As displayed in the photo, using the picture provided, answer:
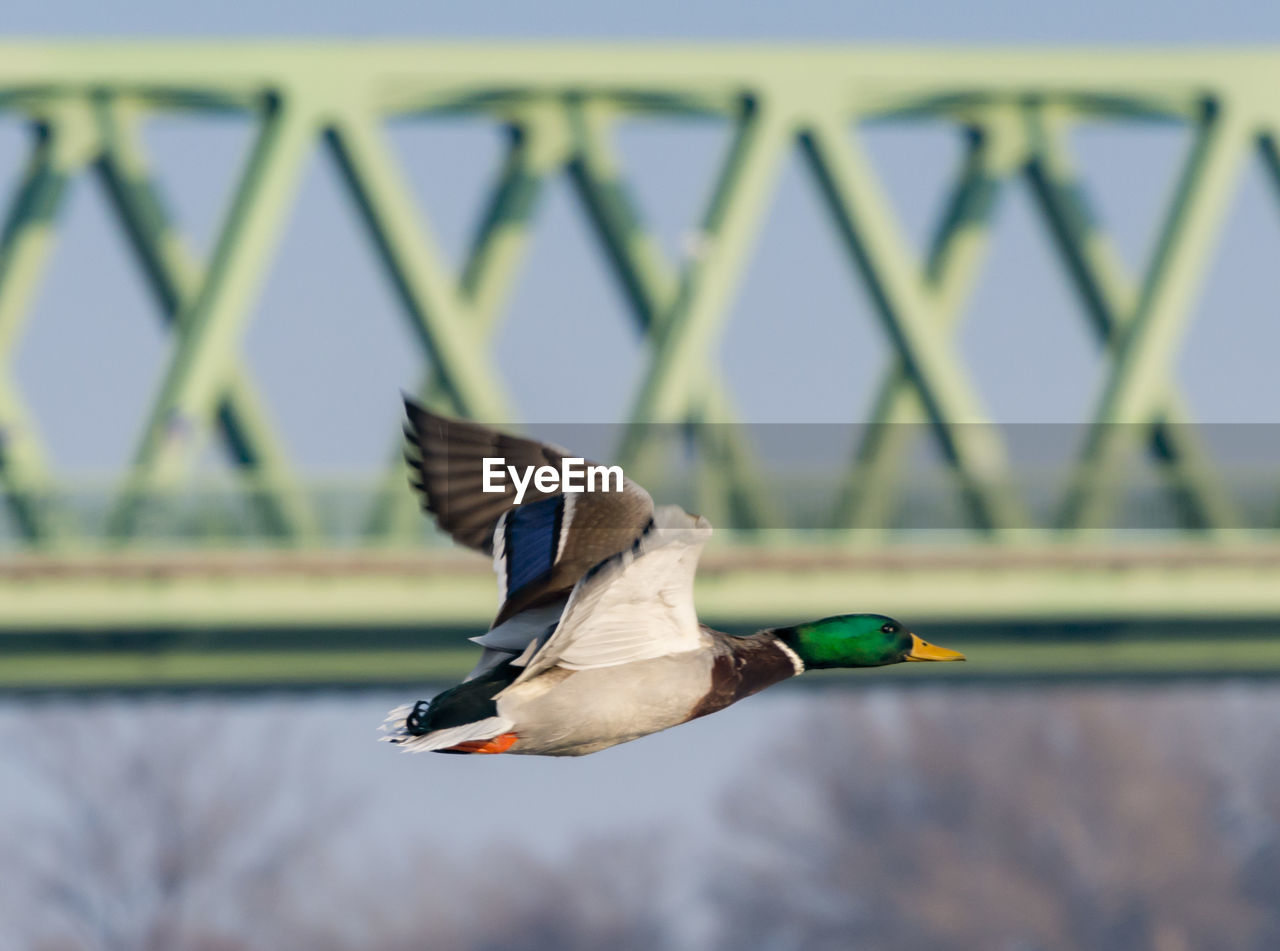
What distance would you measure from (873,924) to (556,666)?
76546 millimetres

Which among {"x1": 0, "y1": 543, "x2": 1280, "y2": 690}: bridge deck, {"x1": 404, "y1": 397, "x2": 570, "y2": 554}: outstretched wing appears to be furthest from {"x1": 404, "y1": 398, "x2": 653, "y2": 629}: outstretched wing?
{"x1": 0, "y1": 543, "x2": 1280, "y2": 690}: bridge deck

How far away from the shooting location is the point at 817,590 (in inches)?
1293

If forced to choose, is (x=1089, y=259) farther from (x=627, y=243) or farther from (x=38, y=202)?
(x=38, y=202)

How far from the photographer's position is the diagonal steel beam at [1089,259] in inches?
1699

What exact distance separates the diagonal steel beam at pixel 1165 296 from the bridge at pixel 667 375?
0.06 meters

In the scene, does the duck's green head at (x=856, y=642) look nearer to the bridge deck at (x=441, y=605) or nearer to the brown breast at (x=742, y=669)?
the brown breast at (x=742, y=669)

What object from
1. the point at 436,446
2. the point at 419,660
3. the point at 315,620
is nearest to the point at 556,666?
the point at 436,446

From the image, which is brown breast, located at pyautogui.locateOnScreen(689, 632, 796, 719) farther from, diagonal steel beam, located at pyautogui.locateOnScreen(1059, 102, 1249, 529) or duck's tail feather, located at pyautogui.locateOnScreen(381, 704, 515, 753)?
diagonal steel beam, located at pyautogui.locateOnScreen(1059, 102, 1249, 529)

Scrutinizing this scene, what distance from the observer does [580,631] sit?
475 inches

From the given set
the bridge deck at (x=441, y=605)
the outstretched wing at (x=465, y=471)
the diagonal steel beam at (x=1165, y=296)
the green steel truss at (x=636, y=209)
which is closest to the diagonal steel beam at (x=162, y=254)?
the green steel truss at (x=636, y=209)

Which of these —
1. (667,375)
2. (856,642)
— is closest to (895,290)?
(667,375)

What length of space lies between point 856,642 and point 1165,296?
1110 inches

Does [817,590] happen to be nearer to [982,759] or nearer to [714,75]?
[714,75]

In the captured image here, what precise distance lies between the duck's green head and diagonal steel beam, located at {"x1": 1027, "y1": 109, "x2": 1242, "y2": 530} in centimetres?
2956
